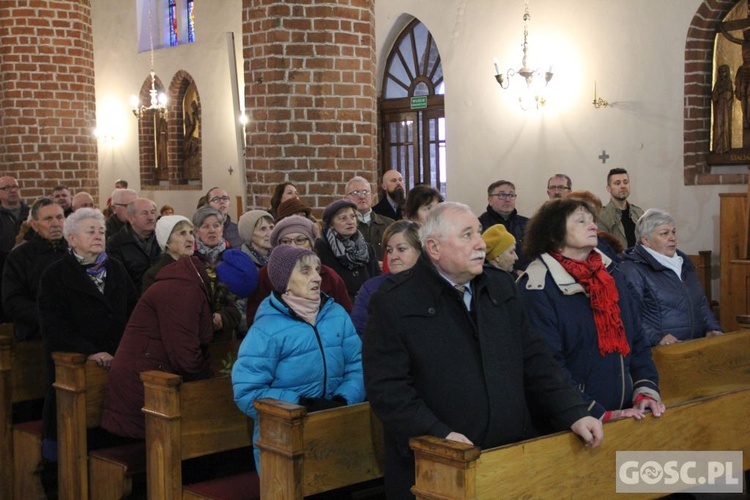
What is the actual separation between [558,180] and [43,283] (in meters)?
4.73

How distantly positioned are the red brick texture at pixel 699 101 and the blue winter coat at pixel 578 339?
6436 mm

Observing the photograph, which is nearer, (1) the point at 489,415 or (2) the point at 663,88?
(1) the point at 489,415

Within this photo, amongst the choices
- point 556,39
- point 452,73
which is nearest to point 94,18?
point 452,73

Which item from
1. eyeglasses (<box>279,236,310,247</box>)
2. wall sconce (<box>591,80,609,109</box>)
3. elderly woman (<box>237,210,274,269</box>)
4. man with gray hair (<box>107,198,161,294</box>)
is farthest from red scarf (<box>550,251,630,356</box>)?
wall sconce (<box>591,80,609,109</box>)

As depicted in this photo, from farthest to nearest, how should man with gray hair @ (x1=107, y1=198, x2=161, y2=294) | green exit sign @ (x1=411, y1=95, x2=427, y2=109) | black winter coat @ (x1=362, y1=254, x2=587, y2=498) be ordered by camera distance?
green exit sign @ (x1=411, y1=95, x2=427, y2=109) → man with gray hair @ (x1=107, y1=198, x2=161, y2=294) → black winter coat @ (x1=362, y1=254, x2=587, y2=498)

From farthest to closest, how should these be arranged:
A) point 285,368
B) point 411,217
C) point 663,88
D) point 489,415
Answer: point 663,88, point 411,217, point 285,368, point 489,415

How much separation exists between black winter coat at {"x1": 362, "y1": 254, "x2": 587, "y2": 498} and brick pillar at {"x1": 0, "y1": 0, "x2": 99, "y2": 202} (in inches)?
396

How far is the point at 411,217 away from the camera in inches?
261

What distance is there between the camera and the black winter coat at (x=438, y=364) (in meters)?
3.14

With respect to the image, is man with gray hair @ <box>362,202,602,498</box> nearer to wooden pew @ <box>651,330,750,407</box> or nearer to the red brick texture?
wooden pew @ <box>651,330,750,407</box>

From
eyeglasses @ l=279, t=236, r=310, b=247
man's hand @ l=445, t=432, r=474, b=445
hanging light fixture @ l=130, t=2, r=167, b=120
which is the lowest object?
man's hand @ l=445, t=432, r=474, b=445

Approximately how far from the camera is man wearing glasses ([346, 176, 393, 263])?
7121 millimetres

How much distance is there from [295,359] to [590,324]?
1.18 meters

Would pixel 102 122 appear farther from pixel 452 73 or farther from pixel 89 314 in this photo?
pixel 89 314
